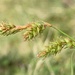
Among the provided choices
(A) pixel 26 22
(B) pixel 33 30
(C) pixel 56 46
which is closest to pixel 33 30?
(B) pixel 33 30

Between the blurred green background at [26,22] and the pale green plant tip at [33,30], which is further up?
the blurred green background at [26,22]

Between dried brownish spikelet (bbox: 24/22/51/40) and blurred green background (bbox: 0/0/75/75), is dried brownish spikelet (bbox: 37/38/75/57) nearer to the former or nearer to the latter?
dried brownish spikelet (bbox: 24/22/51/40)

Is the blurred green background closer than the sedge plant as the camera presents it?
No

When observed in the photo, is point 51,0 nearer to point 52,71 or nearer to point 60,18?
point 60,18

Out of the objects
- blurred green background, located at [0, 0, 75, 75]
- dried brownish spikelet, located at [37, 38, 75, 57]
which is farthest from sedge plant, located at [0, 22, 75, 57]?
blurred green background, located at [0, 0, 75, 75]

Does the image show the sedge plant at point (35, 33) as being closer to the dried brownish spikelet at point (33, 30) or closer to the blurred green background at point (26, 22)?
the dried brownish spikelet at point (33, 30)

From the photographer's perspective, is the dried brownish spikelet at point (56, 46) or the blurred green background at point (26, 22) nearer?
the dried brownish spikelet at point (56, 46)

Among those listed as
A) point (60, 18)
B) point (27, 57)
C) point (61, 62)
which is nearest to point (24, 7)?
point (60, 18)

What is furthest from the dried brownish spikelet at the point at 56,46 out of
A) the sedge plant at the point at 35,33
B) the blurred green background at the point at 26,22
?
the blurred green background at the point at 26,22
